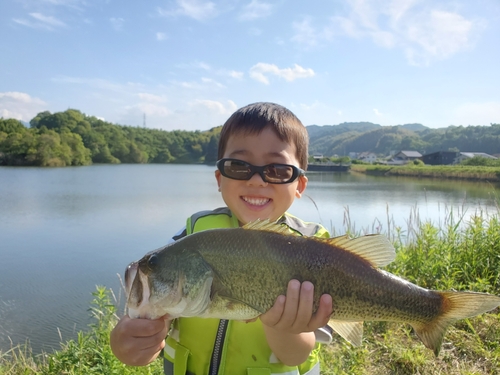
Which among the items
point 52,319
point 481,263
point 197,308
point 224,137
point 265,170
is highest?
point 224,137

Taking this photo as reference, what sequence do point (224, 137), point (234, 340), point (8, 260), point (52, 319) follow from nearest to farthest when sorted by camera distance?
point (234, 340), point (224, 137), point (52, 319), point (8, 260)

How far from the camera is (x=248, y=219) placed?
2566 millimetres

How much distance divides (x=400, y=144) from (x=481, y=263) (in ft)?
614

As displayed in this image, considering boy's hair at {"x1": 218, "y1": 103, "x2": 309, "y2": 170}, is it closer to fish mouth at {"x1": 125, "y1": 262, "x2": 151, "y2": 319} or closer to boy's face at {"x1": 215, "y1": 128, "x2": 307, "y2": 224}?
boy's face at {"x1": 215, "y1": 128, "x2": 307, "y2": 224}

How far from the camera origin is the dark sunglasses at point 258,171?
2465mm

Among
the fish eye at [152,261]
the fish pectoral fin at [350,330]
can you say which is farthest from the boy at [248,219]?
the fish eye at [152,261]

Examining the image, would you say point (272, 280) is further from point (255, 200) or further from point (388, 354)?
point (388, 354)

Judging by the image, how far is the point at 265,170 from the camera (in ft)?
8.10

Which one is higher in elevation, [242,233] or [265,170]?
[265,170]

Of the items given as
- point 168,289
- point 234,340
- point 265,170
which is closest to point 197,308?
point 168,289

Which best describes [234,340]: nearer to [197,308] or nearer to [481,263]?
[197,308]

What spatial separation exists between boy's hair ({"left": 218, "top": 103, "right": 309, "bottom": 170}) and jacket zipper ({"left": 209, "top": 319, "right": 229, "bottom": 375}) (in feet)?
4.24

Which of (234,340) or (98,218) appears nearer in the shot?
(234,340)

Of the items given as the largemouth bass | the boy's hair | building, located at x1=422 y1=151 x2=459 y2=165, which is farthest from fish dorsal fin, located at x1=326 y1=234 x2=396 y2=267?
building, located at x1=422 y1=151 x2=459 y2=165
